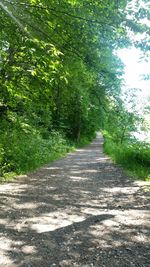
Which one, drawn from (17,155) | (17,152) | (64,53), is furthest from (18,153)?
(64,53)

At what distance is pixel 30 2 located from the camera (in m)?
8.48

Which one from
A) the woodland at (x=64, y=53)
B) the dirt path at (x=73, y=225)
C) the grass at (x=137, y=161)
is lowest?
the dirt path at (x=73, y=225)

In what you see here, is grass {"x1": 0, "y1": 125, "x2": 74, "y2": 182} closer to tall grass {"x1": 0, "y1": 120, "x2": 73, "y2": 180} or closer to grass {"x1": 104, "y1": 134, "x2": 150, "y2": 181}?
tall grass {"x1": 0, "y1": 120, "x2": 73, "y2": 180}

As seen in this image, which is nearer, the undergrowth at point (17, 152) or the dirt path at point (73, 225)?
the dirt path at point (73, 225)

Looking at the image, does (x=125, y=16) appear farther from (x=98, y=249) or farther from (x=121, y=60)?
(x=98, y=249)

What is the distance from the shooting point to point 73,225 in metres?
5.75

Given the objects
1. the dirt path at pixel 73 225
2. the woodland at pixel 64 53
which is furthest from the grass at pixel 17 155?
the dirt path at pixel 73 225

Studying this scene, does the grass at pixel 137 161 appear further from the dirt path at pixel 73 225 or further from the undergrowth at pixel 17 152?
the undergrowth at pixel 17 152

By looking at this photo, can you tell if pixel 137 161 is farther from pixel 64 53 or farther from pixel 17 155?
pixel 64 53

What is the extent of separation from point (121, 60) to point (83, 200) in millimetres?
5343

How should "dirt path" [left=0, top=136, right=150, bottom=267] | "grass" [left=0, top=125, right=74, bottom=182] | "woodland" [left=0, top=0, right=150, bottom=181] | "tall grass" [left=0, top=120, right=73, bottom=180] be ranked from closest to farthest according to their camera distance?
"dirt path" [left=0, top=136, right=150, bottom=267] < "woodland" [left=0, top=0, right=150, bottom=181] < "grass" [left=0, top=125, right=74, bottom=182] < "tall grass" [left=0, top=120, right=73, bottom=180]

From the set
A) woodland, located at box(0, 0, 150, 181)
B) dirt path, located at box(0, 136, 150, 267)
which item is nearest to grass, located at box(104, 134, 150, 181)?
woodland, located at box(0, 0, 150, 181)

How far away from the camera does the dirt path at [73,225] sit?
14.2 ft

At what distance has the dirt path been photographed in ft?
14.2
